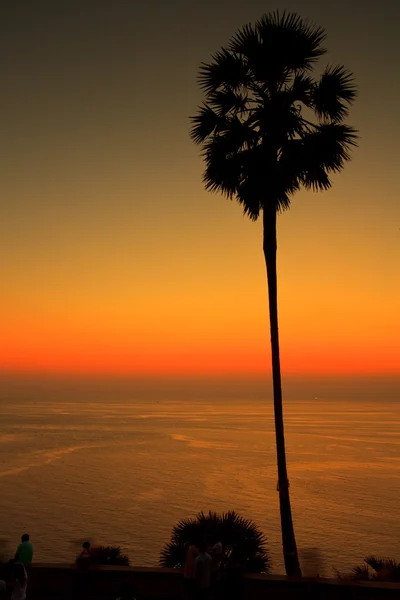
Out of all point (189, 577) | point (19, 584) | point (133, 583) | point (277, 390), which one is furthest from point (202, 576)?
point (277, 390)

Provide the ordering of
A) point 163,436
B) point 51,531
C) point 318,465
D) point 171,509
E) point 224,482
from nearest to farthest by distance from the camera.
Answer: point 51,531 → point 171,509 → point 224,482 → point 318,465 → point 163,436

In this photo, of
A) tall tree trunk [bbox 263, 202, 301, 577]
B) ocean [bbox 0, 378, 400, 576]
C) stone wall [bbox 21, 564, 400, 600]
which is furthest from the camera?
ocean [bbox 0, 378, 400, 576]

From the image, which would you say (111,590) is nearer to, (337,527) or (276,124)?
(276,124)

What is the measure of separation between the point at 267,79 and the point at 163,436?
122737 millimetres

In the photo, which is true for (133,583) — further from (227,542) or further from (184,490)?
(184,490)

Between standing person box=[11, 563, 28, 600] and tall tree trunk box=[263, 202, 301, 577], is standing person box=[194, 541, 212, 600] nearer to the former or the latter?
standing person box=[11, 563, 28, 600]

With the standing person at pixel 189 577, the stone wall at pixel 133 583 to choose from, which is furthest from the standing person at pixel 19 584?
the standing person at pixel 189 577

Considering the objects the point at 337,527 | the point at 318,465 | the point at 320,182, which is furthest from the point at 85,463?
the point at 320,182

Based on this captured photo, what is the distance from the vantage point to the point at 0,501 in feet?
193

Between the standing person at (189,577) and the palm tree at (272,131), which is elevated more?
the palm tree at (272,131)

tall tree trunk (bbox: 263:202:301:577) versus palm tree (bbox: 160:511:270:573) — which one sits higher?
tall tree trunk (bbox: 263:202:301:577)

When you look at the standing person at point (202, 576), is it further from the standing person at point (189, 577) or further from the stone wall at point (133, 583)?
the stone wall at point (133, 583)

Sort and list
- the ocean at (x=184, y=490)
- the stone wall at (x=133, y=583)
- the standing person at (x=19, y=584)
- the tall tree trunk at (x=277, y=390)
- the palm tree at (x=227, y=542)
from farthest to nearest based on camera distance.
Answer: the ocean at (x=184, y=490), the palm tree at (x=227, y=542), the tall tree trunk at (x=277, y=390), the stone wall at (x=133, y=583), the standing person at (x=19, y=584)

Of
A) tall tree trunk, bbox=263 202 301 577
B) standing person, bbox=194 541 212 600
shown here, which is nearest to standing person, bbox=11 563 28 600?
standing person, bbox=194 541 212 600
